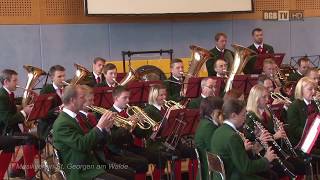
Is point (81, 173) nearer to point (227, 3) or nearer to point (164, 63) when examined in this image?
point (164, 63)

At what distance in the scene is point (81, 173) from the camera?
4598 millimetres

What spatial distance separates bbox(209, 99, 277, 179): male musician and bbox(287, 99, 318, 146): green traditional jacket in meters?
1.63

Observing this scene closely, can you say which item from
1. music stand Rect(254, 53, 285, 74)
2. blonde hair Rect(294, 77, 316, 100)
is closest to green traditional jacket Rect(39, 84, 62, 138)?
blonde hair Rect(294, 77, 316, 100)

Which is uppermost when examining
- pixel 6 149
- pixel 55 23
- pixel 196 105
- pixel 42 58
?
pixel 55 23

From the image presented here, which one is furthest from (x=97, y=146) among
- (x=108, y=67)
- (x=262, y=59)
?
(x=262, y=59)

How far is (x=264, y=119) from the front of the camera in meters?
5.63

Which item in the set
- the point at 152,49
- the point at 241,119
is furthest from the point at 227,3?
the point at 241,119

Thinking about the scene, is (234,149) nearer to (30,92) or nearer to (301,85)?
(301,85)

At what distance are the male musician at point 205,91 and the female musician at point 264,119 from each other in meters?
1.05

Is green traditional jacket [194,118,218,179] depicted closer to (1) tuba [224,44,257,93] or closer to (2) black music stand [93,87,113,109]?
(2) black music stand [93,87,113,109]

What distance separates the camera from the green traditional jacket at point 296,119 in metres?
6.04

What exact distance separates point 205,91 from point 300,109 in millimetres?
1232

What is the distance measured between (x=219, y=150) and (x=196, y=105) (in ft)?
7.17

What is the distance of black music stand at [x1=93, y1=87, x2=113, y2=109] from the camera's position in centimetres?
643
